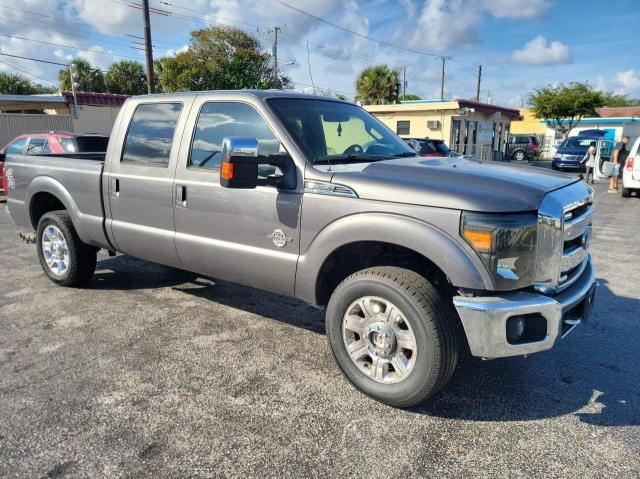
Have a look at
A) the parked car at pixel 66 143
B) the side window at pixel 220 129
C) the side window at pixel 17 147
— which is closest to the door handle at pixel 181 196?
the side window at pixel 220 129

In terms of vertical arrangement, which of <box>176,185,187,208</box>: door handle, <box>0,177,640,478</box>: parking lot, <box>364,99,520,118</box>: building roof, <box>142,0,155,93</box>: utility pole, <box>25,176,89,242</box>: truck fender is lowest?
<box>0,177,640,478</box>: parking lot

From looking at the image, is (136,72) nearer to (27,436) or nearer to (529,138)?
(529,138)

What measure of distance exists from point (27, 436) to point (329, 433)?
65.0 inches

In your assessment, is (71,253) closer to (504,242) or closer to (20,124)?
(504,242)

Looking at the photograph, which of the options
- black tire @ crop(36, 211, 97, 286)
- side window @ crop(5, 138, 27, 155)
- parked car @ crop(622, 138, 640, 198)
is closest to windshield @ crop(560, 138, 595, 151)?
parked car @ crop(622, 138, 640, 198)

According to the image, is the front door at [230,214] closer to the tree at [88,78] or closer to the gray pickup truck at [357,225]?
the gray pickup truck at [357,225]

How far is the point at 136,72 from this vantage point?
44.4 meters

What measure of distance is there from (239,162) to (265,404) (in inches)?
58.7

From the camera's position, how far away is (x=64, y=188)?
490 centimetres

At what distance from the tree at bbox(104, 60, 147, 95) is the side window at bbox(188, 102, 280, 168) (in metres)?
44.1

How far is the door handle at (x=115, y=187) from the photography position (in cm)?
438

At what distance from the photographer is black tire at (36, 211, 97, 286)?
4.96m

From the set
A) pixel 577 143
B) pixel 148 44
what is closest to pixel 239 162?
pixel 148 44

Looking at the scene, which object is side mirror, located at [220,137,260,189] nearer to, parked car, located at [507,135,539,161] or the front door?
the front door
